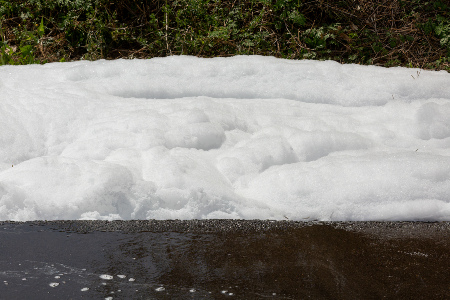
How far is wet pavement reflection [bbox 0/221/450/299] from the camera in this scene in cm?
197

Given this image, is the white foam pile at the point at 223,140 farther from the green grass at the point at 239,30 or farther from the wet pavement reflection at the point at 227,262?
the green grass at the point at 239,30

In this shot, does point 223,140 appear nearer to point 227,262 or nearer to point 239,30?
point 227,262

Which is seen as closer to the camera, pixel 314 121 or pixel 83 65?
pixel 314 121

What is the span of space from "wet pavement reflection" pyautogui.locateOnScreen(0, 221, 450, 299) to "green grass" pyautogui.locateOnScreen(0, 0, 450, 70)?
3.97 meters

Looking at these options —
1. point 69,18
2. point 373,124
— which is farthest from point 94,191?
point 69,18

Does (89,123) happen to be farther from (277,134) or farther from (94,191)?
(277,134)

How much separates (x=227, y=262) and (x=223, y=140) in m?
1.44

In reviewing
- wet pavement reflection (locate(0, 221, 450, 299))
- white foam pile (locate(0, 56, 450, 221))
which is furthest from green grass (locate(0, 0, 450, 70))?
wet pavement reflection (locate(0, 221, 450, 299))

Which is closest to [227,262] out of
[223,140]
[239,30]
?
[223,140]

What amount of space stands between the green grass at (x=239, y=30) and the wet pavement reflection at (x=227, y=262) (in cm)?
397

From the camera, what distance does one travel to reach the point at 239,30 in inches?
255

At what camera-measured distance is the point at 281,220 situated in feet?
9.04

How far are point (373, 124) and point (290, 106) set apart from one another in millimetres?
725

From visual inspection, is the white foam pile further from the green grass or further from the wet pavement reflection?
the green grass
